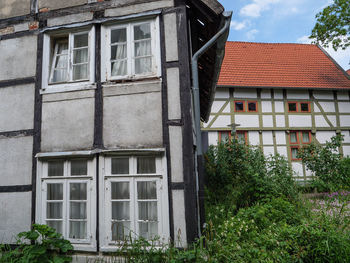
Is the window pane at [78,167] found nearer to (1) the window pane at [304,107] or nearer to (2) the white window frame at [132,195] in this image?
(2) the white window frame at [132,195]

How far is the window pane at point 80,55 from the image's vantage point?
496 cm

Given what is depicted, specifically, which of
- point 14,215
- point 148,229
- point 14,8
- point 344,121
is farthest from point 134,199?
point 344,121

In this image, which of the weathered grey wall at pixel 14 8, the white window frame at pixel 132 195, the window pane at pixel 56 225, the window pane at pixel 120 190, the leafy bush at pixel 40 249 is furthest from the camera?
the weathered grey wall at pixel 14 8

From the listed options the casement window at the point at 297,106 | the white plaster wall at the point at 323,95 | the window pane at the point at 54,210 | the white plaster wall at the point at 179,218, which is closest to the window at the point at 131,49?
the white plaster wall at the point at 179,218

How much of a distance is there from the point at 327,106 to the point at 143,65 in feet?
44.0

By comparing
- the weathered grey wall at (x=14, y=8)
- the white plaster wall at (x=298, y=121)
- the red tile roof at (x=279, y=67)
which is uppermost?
the red tile roof at (x=279, y=67)

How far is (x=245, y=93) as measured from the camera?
14078 millimetres

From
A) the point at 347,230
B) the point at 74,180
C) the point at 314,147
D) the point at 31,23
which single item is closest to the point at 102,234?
the point at 74,180

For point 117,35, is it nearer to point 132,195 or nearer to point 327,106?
point 132,195

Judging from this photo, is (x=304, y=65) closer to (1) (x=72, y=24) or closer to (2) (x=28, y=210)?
(1) (x=72, y=24)

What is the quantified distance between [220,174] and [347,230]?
4.62 metres

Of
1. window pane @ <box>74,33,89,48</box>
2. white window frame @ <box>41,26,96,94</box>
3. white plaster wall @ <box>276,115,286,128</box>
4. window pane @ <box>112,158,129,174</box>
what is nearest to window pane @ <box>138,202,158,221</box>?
window pane @ <box>112,158,129,174</box>

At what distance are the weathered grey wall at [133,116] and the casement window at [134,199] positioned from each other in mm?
308

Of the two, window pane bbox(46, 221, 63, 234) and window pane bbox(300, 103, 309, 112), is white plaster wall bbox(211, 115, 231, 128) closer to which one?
window pane bbox(300, 103, 309, 112)
